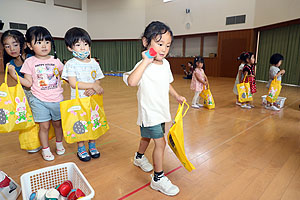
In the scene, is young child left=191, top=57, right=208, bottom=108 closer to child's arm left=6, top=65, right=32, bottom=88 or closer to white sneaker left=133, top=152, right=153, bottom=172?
white sneaker left=133, top=152, right=153, bottom=172

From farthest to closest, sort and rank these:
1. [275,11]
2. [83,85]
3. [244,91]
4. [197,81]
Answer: [275,11] → [197,81] → [244,91] → [83,85]

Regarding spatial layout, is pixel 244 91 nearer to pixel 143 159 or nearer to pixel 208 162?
pixel 208 162

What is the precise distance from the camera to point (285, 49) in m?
7.77

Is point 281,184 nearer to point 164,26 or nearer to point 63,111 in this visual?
point 164,26

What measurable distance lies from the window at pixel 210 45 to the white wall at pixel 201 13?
1.57 feet

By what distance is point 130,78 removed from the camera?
1.20 metres

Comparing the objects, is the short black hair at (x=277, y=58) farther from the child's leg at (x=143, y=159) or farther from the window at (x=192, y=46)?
the window at (x=192, y=46)

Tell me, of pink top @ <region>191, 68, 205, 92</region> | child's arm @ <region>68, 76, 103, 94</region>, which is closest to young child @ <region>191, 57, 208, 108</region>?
pink top @ <region>191, 68, 205, 92</region>

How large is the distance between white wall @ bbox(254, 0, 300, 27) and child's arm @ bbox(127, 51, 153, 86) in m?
7.77

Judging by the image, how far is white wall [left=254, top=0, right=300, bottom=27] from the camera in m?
6.85

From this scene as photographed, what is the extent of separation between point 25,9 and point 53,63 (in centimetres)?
1268

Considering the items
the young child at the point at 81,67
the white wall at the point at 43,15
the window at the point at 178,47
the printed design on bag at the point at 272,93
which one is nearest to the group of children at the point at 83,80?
the young child at the point at 81,67

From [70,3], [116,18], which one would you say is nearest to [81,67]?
[116,18]

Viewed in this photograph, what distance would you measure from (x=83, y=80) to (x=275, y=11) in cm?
850
